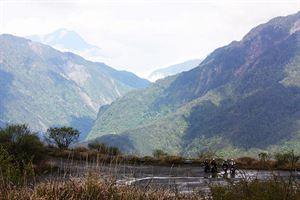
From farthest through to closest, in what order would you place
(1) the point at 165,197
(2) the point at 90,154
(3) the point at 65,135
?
1. (3) the point at 65,135
2. (2) the point at 90,154
3. (1) the point at 165,197

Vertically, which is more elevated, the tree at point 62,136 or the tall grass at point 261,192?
the tree at point 62,136

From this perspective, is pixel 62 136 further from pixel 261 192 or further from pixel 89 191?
pixel 261 192

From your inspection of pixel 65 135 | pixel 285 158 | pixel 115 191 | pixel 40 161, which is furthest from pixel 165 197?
pixel 65 135

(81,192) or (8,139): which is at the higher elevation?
(8,139)

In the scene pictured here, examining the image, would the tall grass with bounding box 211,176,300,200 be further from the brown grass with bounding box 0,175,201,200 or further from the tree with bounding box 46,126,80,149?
the tree with bounding box 46,126,80,149

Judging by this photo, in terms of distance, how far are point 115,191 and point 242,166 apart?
37.9 m

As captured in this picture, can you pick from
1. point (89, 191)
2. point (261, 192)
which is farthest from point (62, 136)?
point (261, 192)

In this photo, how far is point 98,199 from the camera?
14.4 m

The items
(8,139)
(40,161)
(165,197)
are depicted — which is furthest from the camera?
(8,139)

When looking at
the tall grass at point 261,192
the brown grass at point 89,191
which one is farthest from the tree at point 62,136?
the tall grass at point 261,192

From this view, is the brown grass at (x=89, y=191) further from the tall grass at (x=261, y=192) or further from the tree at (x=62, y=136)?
the tree at (x=62, y=136)

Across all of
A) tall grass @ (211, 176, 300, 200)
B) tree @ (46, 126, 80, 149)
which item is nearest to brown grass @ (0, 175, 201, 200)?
tall grass @ (211, 176, 300, 200)

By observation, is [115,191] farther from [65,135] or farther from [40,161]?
[65,135]

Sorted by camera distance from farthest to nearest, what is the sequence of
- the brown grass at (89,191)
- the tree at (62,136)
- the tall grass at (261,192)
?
the tree at (62,136) → the brown grass at (89,191) → the tall grass at (261,192)
